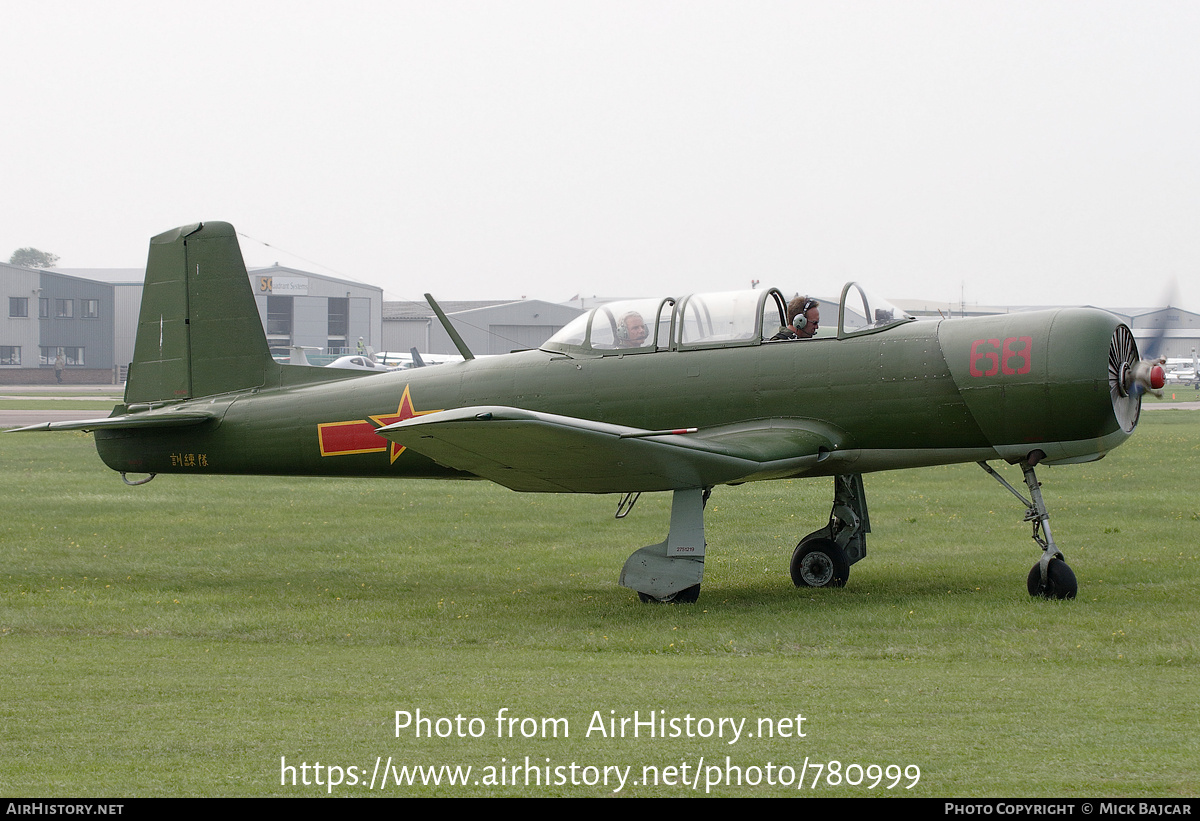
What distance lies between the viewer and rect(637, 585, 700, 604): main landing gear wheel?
1044 centimetres

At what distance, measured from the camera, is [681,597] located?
10.5m

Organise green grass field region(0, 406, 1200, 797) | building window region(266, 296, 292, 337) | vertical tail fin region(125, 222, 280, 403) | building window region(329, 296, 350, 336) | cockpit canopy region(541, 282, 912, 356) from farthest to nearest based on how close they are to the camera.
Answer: building window region(329, 296, 350, 336) < building window region(266, 296, 292, 337) < vertical tail fin region(125, 222, 280, 403) < cockpit canopy region(541, 282, 912, 356) < green grass field region(0, 406, 1200, 797)

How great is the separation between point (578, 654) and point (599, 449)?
177 cm

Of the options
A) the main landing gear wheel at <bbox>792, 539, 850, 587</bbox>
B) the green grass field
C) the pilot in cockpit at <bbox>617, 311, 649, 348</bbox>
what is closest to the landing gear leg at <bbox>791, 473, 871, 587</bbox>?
the main landing gear wheel at <bbox>792, 539, 850, 587</bbox>

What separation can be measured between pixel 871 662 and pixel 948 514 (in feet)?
30.8

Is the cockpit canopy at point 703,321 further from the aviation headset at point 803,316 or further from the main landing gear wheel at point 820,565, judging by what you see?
the main landing gear wheel at point 820,565

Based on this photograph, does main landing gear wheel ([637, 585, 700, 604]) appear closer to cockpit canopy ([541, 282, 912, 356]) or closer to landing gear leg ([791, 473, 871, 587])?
landing gear leg ([791, 473, 871, 587])

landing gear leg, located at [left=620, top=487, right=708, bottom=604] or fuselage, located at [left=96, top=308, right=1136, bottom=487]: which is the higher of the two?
fuselage, located at [left=96, top=308, right=1136, bottom=487]

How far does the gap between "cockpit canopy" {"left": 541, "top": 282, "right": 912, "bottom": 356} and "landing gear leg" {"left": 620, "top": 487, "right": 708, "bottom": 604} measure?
5.21ft

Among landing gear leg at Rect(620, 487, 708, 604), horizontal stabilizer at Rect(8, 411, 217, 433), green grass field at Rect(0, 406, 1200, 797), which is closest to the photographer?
green grass field at Rect(0, 406, 1200, 797)

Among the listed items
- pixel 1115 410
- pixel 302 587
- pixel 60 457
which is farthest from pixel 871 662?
pixel 60 457

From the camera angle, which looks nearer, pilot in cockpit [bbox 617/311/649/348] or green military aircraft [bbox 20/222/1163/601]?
green military aircraft [bbox 20/222/1163/601]

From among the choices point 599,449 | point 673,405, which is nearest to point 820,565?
point 673,405

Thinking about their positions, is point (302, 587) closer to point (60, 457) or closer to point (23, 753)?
point (23, 753)
